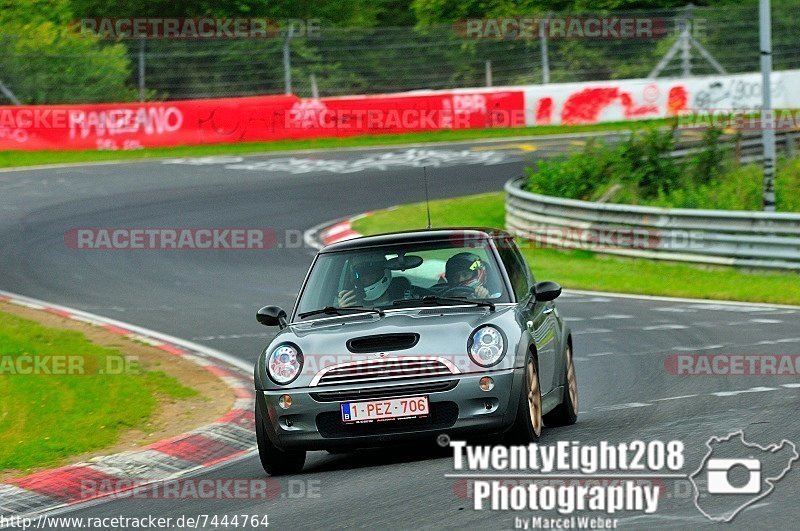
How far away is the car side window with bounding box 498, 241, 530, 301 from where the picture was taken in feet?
31.4

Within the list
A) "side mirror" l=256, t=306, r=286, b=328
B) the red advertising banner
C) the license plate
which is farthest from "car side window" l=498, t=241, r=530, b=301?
the red advertising banner

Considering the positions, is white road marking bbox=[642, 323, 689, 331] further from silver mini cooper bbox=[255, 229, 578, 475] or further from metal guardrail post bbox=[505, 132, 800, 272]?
silver mini cooper bbox=[255, 229, 578, 475]

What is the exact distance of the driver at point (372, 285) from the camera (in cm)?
938

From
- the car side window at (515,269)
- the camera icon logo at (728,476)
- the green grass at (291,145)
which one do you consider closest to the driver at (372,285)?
the car side window at (515,269)

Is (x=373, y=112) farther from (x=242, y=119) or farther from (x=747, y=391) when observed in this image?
(x=747, y=391)

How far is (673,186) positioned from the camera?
2512 cm

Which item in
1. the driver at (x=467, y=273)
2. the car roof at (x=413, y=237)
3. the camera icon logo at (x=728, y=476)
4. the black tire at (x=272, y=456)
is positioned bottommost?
the black tire at (x=272, y=456)

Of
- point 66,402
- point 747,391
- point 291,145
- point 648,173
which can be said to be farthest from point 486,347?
point 291,145

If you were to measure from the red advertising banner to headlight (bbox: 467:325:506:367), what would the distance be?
2819cm

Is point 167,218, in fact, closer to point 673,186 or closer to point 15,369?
point 673,186

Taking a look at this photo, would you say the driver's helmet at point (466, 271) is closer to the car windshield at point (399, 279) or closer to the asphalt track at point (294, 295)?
the car windshield at point (399, 279)

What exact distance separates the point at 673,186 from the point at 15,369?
14.9 meters

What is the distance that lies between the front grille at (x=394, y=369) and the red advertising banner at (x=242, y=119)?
28.1 metres

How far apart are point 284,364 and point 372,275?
3.78 feet
